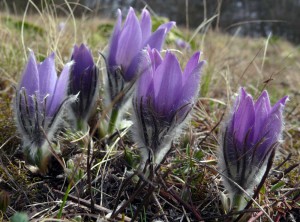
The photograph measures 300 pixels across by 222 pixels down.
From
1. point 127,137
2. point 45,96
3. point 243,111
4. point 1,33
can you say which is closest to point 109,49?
point 45,96

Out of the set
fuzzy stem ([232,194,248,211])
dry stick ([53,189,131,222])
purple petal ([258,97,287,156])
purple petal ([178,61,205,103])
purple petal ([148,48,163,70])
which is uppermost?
purple petal ([148,48,163,70])

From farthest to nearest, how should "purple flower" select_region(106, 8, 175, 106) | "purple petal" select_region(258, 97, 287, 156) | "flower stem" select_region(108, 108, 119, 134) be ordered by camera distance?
"flower stem" select_region(108, 108, 119, 134) → "purple flower" select_region(106, 8, 175, 106) → "purple petal" select_region(258, 97, 287, 156)

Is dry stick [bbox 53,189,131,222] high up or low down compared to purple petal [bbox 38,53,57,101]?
down

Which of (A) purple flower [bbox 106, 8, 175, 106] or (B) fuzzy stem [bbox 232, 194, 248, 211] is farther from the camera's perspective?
(A) purple flower [bbox 106, 8, 175, 106]

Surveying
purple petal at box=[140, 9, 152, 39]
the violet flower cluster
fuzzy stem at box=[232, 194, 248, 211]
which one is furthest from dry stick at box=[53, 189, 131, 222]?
purple petal at box=[140, 9, 152, 39]

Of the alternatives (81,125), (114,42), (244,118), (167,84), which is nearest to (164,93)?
(167,84)

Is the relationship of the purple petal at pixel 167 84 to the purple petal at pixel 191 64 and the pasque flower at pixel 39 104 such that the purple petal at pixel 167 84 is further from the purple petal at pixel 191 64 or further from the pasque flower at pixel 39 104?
the pasque flower at pixel 39 104

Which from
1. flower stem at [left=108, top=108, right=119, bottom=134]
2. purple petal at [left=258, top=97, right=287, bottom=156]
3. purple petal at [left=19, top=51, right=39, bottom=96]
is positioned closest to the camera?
purple petal at [left=258, top=97, right=287, bottom=156]

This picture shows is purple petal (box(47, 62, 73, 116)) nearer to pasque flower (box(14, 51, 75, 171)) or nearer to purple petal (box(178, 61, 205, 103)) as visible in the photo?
pasque flower (box(14, 51, 75, 171))

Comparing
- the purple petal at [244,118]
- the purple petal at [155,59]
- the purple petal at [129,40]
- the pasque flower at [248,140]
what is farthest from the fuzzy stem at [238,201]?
the purple petal at [129,40]
